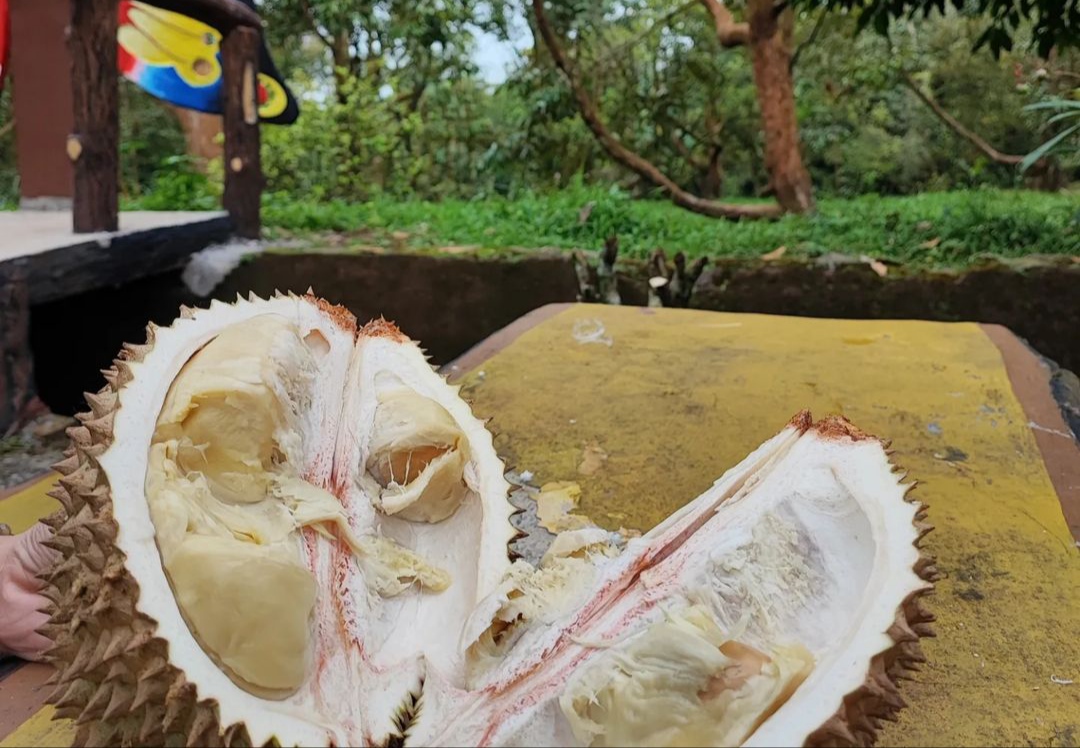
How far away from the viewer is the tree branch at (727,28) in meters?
4.64

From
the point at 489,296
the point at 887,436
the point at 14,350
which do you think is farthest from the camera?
the point at 489,296

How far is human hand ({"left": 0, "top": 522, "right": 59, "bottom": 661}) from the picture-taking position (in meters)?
0.85

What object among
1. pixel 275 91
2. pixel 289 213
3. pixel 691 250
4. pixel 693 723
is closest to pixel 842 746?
pixel 693 723

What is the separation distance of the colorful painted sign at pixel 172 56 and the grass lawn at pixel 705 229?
757 millimetres

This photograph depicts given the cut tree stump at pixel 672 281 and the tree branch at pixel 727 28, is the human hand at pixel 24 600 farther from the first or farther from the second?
the tree branch at pixel 727 28

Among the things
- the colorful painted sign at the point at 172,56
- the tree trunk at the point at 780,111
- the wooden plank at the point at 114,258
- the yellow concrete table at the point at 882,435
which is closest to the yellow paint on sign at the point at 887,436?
the yellow concrete table at the point at 882,435

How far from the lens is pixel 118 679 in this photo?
0.63 meters

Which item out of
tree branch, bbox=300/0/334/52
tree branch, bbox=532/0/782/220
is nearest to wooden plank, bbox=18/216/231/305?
tree branch, bbox=532/0/782/220

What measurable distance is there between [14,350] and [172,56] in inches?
101

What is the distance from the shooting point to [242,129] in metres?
3.88

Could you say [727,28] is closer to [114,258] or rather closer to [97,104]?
[97,104]

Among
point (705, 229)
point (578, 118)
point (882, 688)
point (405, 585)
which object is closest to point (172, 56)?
point (705, 229)

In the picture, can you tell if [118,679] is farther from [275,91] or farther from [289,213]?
[275,91]

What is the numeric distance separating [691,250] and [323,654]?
125 inches
